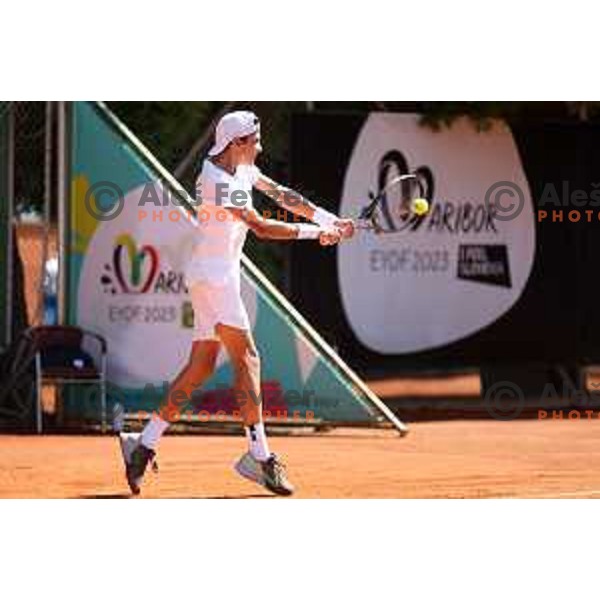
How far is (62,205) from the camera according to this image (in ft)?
38.1

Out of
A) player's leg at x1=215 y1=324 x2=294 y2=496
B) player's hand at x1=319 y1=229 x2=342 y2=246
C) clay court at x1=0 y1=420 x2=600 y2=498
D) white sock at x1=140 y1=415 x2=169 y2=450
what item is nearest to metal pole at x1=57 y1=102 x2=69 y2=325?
clay court at x1=0 y1=420 x2=600 y2=498

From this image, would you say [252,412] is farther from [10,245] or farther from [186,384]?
[10,245]

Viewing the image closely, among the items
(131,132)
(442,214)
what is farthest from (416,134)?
(131,132)

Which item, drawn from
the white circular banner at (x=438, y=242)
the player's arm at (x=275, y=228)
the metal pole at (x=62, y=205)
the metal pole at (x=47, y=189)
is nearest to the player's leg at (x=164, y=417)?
the player's arm at (x=275, y=228)

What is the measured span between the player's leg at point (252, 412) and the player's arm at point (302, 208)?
0.76m

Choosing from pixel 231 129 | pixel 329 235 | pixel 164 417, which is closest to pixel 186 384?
pixel 164 417

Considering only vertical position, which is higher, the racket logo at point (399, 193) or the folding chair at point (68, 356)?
the racket logo at point (399, 193)

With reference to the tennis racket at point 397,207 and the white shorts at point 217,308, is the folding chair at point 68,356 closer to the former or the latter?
the tennis racket at point 397,207

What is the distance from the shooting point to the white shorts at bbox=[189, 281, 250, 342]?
880 centimetres

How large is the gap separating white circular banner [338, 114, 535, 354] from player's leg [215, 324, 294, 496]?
15.2ft

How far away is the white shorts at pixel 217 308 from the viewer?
8797 mm
